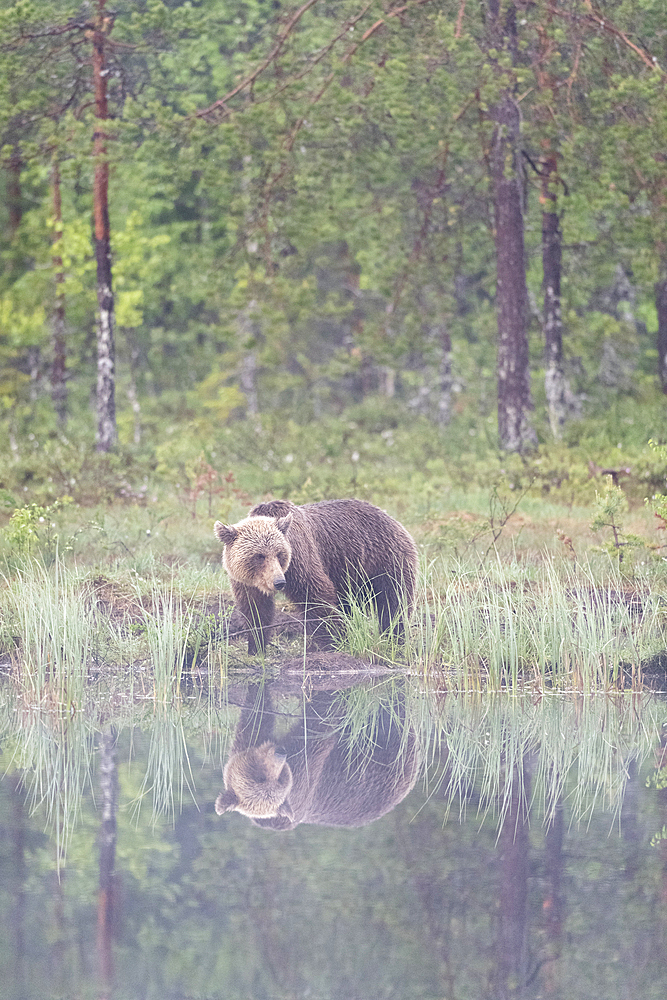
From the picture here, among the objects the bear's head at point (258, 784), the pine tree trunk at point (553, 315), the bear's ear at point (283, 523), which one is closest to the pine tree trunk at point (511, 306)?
the pine tree trunk at point (553, 315)

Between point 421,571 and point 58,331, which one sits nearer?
point 421,571

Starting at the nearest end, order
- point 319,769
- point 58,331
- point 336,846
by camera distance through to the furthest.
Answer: point 336,846 → point 319,769 → point 58,331

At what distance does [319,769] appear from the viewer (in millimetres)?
6840

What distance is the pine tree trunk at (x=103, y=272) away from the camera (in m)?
17.6

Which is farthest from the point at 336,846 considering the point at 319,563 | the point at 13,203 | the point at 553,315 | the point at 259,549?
the point at 13,203

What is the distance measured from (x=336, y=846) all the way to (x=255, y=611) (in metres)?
3.10

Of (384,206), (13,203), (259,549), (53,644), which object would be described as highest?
Result: (13,203)

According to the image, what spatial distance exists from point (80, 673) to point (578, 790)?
3.39 metres

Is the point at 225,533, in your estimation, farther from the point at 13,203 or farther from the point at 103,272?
the point at 13,203

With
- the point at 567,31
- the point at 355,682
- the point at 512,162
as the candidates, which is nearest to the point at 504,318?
the point at 512,162

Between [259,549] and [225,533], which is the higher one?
[225,533]

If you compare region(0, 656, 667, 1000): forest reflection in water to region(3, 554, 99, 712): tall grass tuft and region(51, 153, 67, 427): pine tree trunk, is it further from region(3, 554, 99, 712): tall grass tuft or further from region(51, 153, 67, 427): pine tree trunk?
region(51, 153, 67, 427): pine tree trunk

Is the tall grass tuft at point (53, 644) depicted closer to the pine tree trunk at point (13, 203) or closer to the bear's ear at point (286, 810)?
the bear's ear at point (286, 810)

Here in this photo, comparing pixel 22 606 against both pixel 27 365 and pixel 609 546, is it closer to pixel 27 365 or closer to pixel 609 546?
pixel 609 546
